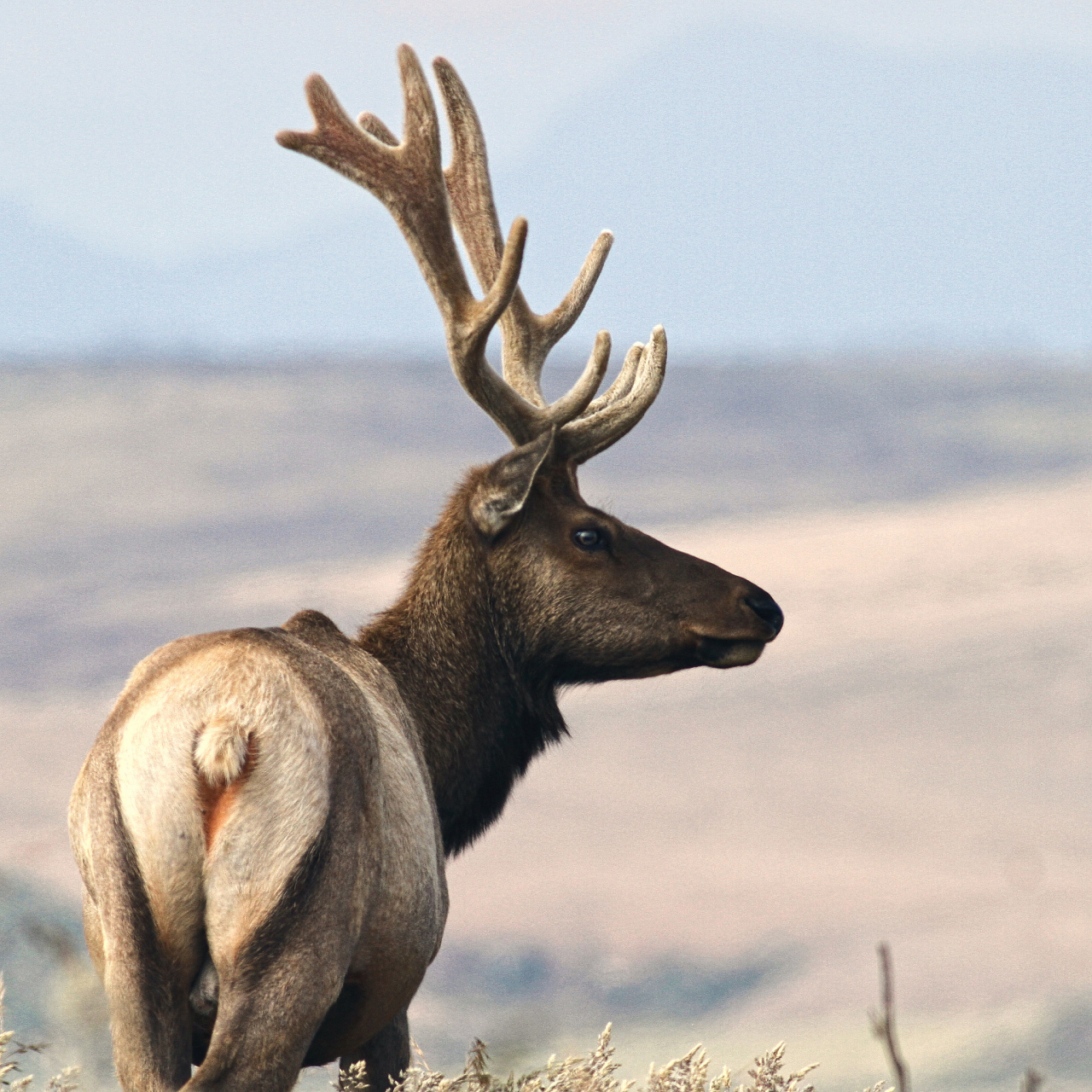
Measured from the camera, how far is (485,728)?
668 cm

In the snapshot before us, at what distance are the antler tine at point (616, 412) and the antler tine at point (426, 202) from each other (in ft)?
0.34

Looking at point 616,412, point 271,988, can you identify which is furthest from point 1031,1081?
point 616,412

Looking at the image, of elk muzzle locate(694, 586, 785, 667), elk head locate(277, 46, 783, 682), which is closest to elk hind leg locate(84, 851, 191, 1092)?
elk head locate(277, 46, 783, 682)

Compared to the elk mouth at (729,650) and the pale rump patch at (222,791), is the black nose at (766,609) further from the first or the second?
the pale rump patch at (222,791)

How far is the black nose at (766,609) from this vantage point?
6828mm

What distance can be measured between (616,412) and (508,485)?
83 centimetres

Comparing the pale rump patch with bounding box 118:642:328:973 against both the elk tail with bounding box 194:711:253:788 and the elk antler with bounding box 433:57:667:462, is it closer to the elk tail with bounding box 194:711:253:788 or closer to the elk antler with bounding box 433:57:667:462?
the elk tail with bounding box 194:711:253:788

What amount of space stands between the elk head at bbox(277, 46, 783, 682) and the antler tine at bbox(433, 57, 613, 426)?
2.29ft

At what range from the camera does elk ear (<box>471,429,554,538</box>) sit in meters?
6.66

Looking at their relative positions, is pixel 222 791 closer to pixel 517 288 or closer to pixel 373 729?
pixel 373 729

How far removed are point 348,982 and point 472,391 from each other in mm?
2797

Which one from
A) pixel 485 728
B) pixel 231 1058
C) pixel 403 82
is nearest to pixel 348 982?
pixel 231 1058

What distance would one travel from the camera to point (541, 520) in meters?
6.85

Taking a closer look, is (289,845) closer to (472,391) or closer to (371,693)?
(371,693)
